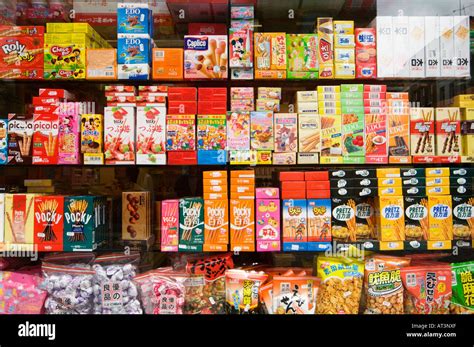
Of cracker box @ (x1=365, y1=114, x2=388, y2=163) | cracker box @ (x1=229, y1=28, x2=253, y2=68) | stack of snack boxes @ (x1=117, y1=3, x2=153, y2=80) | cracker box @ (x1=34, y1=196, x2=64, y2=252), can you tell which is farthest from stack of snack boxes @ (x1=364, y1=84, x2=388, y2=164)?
cracker box @ (x1=34, y1=196, x2=64, y2=252)

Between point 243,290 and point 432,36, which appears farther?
point 432,36

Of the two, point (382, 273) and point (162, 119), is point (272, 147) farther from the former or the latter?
point (382, 273)

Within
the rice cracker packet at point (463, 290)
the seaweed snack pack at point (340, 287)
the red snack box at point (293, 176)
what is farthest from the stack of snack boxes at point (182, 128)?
the rice cracker packet at point (463, 290)

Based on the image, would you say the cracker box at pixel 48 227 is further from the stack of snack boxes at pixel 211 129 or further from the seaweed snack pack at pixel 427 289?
the seaweed snack pack at pixel 427 289

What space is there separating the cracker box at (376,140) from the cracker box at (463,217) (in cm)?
54

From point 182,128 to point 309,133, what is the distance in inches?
32.8

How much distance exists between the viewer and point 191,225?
8.61 ft

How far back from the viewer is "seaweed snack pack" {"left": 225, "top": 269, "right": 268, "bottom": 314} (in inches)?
99.8

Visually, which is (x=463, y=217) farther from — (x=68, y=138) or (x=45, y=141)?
(x=45, y=141)

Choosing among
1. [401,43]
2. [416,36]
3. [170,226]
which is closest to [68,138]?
[170,226]

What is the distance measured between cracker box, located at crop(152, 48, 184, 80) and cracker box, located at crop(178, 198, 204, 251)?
0.85 m

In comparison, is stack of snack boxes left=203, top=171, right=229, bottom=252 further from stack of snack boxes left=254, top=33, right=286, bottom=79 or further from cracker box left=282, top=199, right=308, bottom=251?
stack of snack boxes left=254, top=33, right=286, bottom=79

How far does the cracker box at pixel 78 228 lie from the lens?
2568mm

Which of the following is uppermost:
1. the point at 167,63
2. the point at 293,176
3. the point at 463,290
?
the point at 167,63
